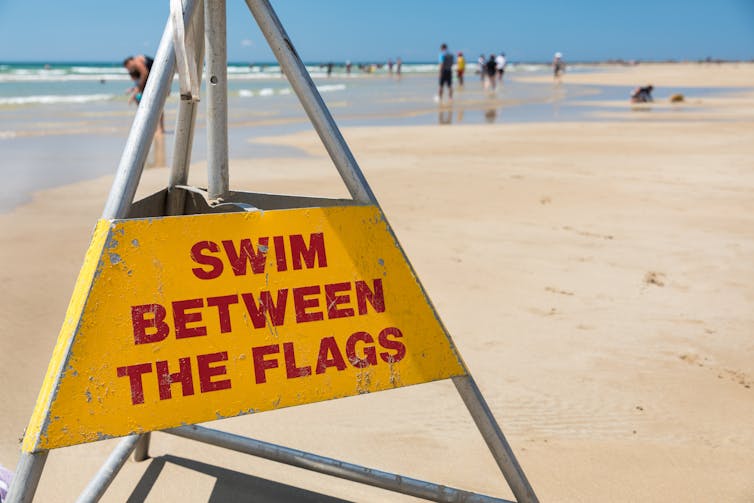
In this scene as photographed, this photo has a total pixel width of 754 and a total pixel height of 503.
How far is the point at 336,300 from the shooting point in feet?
5.30

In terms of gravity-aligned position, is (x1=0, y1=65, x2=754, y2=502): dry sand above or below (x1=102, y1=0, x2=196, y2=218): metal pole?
below

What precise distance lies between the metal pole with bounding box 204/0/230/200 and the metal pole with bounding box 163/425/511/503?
76cm

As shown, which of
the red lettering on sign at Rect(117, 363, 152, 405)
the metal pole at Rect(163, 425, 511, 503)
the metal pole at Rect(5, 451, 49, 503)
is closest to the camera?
the metal pole at Rect(5, 451, 49, 503)

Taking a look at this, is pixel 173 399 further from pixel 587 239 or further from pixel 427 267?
pixel 587 239

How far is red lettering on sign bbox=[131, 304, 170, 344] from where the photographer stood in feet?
4.75

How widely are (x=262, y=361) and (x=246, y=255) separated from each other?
0.78 feet

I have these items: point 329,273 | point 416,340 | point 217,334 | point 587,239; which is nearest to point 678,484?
point 416,340

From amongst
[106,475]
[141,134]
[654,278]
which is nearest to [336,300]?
[141,134]

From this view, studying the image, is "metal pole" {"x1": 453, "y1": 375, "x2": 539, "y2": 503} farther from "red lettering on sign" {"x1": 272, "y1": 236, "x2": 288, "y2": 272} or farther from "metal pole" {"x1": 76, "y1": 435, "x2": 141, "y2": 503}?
"metal pole" {"x1": 76, "y1": 435, "x2": 141, "y2": 503}

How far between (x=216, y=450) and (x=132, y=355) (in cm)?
118

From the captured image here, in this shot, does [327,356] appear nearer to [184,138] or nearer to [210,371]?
[210,371]

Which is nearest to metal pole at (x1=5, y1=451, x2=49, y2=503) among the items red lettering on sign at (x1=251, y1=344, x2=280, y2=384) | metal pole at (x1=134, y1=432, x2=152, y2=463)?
red lettering on sign at (x1=251, y1=344, x2=280, y2=384)

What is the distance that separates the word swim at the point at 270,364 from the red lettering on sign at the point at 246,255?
0.18 metres

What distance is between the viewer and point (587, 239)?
5.07 metres
